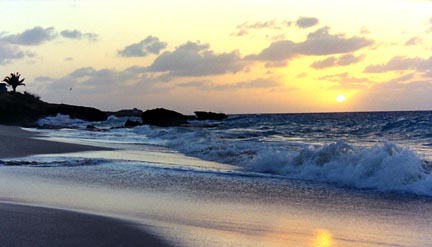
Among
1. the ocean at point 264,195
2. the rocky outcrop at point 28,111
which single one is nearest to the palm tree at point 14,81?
the rocky outcrop at point 28,111

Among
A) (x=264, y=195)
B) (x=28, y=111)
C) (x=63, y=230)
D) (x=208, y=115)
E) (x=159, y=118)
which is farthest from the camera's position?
(x=208, y=115)

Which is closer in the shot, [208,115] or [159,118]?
[159,118]

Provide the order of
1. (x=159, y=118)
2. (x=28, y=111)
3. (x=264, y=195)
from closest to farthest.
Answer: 1. (x=264, y=195)
2. (x=28, y=111)
3. (x=159, y=118)

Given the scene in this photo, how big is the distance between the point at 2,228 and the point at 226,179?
7.17m

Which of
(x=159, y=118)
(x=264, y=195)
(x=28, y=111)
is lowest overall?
(x=264, y=195)

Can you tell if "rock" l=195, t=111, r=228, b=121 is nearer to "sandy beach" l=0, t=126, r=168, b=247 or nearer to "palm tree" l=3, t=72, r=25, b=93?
"palm tree" l=3, t=72, r=25, b=93

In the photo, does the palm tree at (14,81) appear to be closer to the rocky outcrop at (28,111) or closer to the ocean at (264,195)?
the rocky outcrop at (28,111)

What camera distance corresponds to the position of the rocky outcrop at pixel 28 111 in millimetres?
72000

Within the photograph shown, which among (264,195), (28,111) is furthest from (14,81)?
(264,195)

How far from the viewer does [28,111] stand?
3009 inches

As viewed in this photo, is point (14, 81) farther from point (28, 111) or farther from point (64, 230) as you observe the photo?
point (64, 230)

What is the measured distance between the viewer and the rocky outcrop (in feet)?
236

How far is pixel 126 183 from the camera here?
11875 mm

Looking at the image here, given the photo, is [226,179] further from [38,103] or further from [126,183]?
[38,103]
